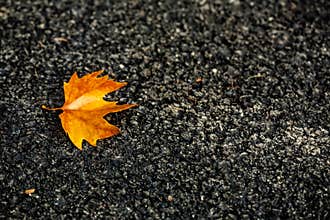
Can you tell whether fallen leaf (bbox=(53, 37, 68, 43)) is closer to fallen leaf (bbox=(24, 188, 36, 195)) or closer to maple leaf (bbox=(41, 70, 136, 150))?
maple leaf (bbox=(41, 70, 136, 150))

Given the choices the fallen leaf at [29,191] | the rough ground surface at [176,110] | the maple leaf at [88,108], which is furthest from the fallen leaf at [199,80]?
the fallen leaf at [29,191]

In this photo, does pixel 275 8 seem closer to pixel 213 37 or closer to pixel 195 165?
pixel 213 37

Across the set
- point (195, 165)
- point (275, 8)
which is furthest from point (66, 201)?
point (275, 8)

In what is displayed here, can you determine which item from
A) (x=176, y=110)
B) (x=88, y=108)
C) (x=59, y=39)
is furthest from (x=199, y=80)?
(x=59, y=39)

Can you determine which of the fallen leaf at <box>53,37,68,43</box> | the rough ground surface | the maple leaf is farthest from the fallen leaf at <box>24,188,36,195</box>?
the fallen leaf at <box>53,37,68,43</box>

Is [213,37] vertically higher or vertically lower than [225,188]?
higher

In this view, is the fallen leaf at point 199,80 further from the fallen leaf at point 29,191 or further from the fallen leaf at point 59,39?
the fallen leaf at point 29,191

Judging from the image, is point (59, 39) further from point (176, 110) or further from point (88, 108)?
point (176, 110)
